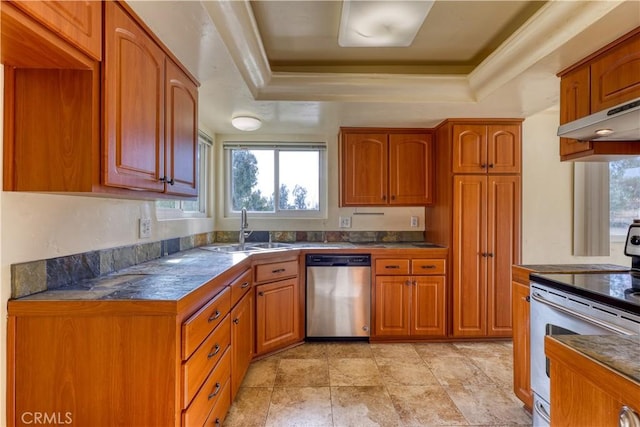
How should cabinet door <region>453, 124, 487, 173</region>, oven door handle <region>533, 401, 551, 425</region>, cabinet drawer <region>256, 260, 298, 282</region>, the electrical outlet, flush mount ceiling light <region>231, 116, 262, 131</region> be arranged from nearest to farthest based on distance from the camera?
oven door handle <region>533, 401, 551, 425</region> → the electrical outlet → cabinet drawer <region>256, 260, 298, 282</region> → flush mount ceiling light <region>231, 116, 262, 131</region> → cabinet door <region>453, 124, 487, 173</region>

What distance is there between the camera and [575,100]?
5.82ft

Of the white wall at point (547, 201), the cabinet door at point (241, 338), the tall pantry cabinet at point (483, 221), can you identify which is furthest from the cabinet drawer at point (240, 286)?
the white wall at point (547, 201)

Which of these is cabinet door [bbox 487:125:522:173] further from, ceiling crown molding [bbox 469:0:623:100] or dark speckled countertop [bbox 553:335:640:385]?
dark speckled countertop [bbox 553:335:640:385]

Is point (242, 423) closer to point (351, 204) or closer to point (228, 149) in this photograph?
point (351, 204)

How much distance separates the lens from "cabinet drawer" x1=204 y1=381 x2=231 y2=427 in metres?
1.45

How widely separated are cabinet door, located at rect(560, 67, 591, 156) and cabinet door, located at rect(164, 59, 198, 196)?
2.29m

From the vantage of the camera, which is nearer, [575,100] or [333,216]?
[575,100]

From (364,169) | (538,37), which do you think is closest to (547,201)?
(364,169)

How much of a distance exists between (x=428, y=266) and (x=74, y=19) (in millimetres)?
2804

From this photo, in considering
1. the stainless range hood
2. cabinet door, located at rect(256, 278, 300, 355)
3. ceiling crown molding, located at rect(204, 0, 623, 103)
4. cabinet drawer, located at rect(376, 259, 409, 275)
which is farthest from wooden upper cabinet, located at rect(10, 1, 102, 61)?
cabinet drawer, located at rect(376, 259, 409, 275)

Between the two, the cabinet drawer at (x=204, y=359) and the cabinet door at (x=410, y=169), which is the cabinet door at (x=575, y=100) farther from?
the cabinet drawer at (x=204, y=359)

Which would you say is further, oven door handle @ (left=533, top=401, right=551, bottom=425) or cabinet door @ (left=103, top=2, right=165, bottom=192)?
oven door handle @ (left=533, top=401, right=551, bottom=425)

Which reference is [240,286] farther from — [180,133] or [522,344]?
[522,344]

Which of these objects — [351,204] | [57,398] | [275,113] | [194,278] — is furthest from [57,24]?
[351,204]
